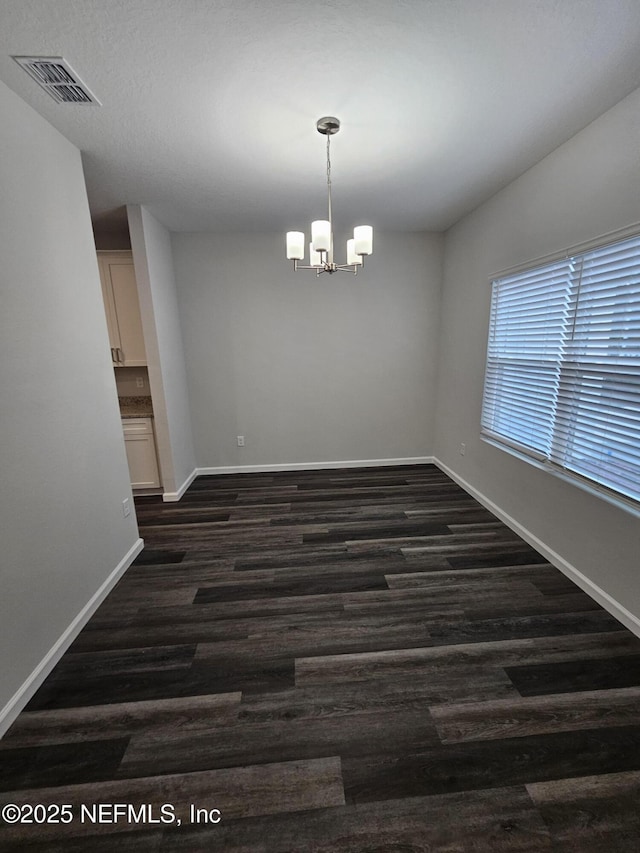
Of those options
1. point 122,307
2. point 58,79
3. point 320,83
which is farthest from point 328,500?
point 58,79

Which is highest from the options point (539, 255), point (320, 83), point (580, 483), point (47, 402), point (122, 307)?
point (320, 83)

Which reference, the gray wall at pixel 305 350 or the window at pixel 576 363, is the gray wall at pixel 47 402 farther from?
the window at pixel 576 363

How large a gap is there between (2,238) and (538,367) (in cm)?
326

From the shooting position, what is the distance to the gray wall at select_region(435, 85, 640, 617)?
186 cm

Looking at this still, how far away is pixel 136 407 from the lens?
3.69m

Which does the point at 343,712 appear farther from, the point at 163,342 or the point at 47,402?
the point at 163,342

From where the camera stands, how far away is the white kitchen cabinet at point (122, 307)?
330 cm

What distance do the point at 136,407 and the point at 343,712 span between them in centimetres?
340

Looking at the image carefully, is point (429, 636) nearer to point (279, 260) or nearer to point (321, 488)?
point (321, 488)

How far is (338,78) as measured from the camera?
1.60 metres

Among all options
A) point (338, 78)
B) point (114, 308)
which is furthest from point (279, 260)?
point (338, 78)

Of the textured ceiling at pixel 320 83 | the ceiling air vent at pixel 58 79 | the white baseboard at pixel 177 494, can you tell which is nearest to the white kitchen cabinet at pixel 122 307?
the textured ceiling at pixel 320 83

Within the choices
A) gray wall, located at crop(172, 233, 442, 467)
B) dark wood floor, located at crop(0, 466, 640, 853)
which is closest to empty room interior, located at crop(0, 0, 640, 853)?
dark wood floor, located at crop(0, 466, 640, 853)

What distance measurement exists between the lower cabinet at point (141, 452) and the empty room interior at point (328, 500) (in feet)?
0.87
